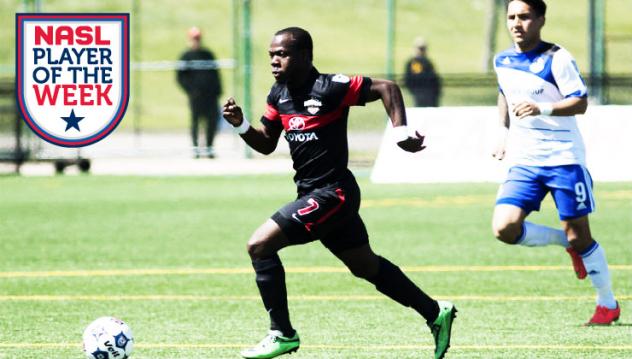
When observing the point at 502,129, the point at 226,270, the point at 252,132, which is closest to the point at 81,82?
the point at 226,270

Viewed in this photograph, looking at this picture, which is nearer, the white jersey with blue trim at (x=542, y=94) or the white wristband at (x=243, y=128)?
the white wristband at (x=243, y=128)

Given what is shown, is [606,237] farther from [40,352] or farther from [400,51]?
[400,51]

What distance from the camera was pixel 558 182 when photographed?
28.9 feet

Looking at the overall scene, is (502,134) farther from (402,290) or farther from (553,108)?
(402,290)

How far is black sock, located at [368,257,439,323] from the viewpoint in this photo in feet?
25.8

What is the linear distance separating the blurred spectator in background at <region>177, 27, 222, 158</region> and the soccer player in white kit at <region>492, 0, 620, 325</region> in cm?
1528

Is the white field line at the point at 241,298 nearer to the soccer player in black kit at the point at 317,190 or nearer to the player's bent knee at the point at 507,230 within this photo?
the player's bent knee at the point at 507,230

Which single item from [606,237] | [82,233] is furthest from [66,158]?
[606,237]

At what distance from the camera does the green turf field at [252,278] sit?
8.46 m

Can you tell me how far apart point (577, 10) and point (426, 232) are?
2320 inches

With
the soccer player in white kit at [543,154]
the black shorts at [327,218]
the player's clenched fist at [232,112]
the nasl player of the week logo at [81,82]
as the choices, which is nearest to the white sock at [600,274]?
the soccer player in white kit at [543,154]

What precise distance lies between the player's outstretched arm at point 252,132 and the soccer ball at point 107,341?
51.9 inches

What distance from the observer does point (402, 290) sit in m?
7.86

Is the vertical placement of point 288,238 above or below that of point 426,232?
above
